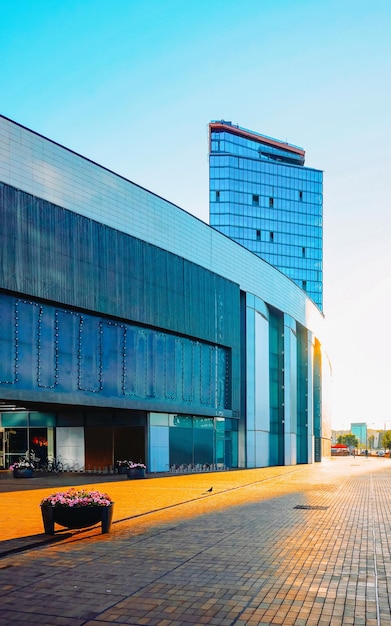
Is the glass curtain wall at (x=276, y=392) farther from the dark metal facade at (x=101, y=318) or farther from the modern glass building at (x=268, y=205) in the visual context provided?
the modern glass building at (x=268, y=205)

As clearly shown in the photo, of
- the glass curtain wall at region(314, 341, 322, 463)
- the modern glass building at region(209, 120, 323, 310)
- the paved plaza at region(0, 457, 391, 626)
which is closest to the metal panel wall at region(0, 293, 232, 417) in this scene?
the paved plaza at region(0, 457, 391, 626)

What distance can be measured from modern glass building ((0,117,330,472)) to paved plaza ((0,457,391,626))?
14149 millimetres

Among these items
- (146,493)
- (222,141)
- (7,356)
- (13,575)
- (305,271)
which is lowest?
(146,493)

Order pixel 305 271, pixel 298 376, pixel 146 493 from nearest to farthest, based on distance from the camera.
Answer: pixel 146 493 → pixel 298 376 → pixel 305 271

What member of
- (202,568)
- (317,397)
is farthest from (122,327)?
(317,397)

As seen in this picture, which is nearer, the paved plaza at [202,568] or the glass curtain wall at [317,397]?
the paved plaza at [202,568]

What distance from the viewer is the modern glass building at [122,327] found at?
3064cm

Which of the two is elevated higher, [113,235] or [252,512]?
[113,235]

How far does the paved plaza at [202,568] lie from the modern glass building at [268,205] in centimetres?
11593

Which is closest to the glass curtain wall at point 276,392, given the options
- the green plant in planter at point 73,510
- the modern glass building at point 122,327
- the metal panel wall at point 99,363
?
the modern glass building at point 122,327

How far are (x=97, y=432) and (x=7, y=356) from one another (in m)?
12.8

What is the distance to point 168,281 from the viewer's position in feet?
136

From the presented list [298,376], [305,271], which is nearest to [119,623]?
[298,376]

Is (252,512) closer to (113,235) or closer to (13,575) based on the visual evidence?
(13,575)
